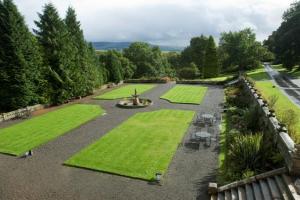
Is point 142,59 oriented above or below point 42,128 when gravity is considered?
above

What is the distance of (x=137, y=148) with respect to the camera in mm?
16656

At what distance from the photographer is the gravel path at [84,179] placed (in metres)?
11.6

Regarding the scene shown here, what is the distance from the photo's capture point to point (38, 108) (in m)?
29.2

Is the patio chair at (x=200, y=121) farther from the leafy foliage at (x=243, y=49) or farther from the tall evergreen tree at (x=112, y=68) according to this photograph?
the leafy foliage at (x=243, y=49)

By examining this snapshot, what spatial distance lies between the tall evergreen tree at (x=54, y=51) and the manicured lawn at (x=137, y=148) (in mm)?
12919

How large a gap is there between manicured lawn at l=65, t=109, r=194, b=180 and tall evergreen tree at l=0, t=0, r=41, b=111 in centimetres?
1261

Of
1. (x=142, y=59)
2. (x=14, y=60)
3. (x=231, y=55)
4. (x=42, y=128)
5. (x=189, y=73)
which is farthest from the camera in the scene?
(x=142, y=59)

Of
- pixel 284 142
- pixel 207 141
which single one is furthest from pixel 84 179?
pixel 284 142

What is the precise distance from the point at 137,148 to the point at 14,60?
1801 cm

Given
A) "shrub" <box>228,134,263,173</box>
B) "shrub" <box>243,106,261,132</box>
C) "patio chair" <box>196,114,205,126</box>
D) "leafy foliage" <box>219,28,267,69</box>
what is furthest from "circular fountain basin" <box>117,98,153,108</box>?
"leafy foliage" <box>219,28,267,69</box>

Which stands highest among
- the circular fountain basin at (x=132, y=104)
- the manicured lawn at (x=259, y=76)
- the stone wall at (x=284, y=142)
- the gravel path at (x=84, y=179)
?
the stone wall at (x=284, y=142)

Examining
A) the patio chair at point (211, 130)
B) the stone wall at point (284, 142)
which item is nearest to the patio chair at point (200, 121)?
the patio chair at point (211, 130)

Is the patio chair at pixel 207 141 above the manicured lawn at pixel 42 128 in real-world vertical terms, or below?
below

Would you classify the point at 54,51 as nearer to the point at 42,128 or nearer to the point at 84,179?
the point at 42,128
